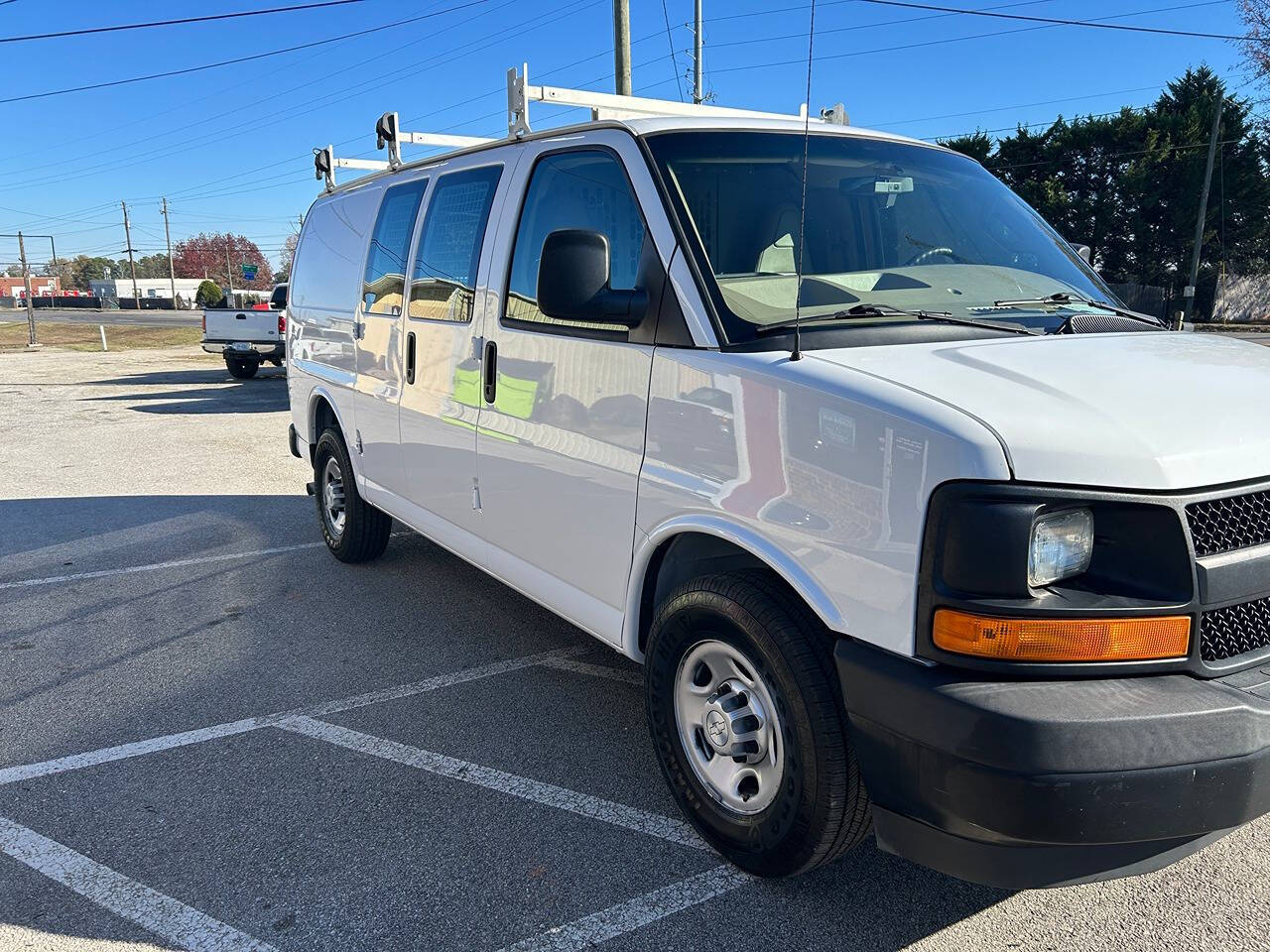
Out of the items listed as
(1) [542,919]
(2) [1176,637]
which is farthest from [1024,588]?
(1) [542,919]

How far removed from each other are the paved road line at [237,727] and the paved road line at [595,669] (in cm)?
7

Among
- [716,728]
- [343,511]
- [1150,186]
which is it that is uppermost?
[1150,186]

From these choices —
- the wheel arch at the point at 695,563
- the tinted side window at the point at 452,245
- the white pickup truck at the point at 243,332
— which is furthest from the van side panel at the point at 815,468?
the white pickup truck at the point at 243,332

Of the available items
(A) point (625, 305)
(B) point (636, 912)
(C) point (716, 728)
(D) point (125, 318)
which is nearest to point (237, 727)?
(B) point (636, 912)

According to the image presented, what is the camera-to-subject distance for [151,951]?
2.60 meters

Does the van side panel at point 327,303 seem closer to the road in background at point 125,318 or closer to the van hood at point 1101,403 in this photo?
the van hood at point 1101,403

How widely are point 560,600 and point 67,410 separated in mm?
14051

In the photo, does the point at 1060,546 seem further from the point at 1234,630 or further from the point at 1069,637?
the point at 1234,630

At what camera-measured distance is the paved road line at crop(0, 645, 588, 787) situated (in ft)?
11.9

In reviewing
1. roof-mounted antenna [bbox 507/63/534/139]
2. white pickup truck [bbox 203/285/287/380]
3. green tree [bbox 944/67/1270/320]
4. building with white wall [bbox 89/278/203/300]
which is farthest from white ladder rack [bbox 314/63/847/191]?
building with white wall [bbox 89/278/203/300]

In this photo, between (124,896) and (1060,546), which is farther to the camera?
(124,896)

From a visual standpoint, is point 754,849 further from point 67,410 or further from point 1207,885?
point 67,410

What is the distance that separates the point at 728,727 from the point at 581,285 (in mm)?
1387

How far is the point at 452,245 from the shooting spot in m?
4.32
